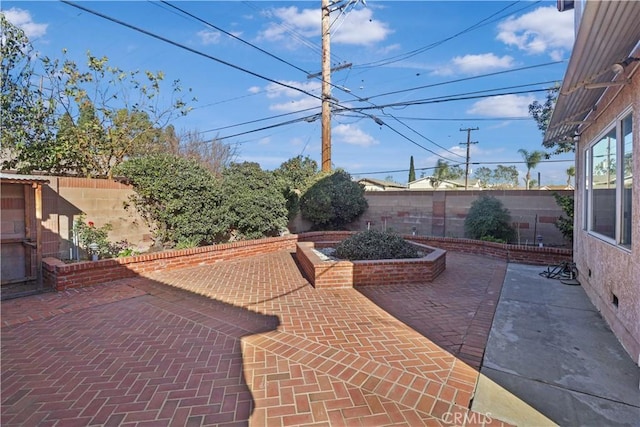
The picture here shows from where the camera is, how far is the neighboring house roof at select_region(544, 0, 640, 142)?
2205 millimetres

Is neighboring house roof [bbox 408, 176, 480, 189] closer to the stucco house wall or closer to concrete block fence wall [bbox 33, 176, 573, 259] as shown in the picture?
concrete block fence wall [bbox 33, 176, 573, 259]

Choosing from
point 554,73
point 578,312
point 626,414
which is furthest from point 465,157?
point 626,414

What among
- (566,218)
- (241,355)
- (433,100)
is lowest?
(241,355)

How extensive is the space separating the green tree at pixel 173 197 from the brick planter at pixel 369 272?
127 inches

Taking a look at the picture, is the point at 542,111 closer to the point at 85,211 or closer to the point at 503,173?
the point at 85,211

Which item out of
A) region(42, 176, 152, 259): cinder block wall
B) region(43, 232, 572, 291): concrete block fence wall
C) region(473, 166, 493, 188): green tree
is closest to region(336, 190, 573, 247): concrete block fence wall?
region(43, 232, 572, 291): concrete block fence wall

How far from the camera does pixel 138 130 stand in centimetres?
817

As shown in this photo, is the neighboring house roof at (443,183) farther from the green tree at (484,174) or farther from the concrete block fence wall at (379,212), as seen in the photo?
the concrete block fence wall at (379,212)

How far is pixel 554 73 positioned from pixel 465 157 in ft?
88.1

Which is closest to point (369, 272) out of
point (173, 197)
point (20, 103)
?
point (173, 197)

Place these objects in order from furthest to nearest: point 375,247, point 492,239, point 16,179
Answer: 1. point 492,239
2. point 375,247
3. point 16,179

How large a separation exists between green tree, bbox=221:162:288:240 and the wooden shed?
12.3ft

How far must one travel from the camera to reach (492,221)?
360 inches

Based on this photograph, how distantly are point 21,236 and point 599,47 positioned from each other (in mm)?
7772
